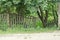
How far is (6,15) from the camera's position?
18250 mm

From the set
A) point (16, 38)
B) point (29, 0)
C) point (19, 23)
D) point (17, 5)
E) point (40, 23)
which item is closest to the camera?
point (16, 38)

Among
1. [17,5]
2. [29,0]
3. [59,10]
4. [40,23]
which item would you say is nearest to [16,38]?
[29,0]

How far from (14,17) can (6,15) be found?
2.83 ft

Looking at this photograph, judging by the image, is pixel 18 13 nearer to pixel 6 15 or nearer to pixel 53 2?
pixel 6 15

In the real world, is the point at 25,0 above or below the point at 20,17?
above

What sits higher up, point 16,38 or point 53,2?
point 53,2

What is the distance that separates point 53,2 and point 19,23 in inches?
137

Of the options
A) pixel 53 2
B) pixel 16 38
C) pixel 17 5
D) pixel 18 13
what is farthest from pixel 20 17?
pixel 16 38

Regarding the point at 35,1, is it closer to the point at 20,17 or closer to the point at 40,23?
the point at 20,17

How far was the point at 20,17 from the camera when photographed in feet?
58.5

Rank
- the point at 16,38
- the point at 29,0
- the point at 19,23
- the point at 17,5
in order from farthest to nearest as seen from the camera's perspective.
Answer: the point at 19,23
the point at 17,5
the point at 29,0
the point at 16,38

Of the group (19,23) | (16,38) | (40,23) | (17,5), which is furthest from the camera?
(40,23)

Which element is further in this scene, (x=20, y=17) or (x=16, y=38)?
(x=20, y=17)

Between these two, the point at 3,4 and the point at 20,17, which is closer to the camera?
the point at 3,4
